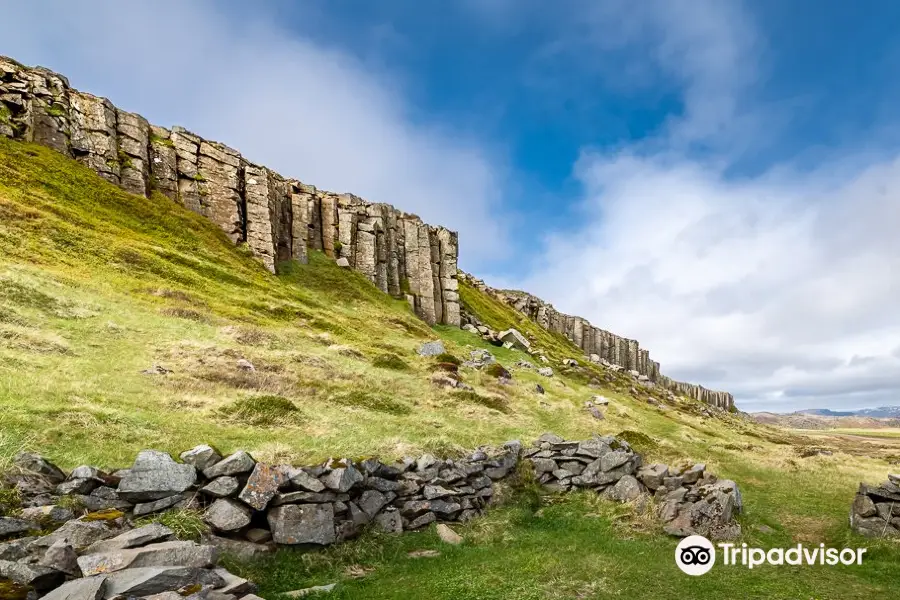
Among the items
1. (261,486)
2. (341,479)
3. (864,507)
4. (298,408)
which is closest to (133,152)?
(298,408)

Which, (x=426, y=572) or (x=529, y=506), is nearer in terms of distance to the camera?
(x=426, y=572)

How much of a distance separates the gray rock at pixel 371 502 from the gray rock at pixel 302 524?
5.14 feet

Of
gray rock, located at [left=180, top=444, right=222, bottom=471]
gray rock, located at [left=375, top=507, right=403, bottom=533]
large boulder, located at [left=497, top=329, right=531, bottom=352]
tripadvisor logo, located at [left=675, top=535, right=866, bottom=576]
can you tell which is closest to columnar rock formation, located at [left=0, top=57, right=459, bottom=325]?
large boulder, located at [left=497, top=329, right=531, bottom=352]

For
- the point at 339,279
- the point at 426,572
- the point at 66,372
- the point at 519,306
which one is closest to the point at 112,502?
the point at 426,572

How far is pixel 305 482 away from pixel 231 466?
6.59 ft

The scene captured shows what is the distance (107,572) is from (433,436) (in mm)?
15783

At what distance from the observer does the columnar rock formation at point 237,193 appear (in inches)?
2329

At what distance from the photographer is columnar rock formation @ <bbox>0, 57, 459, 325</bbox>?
59.2 meters

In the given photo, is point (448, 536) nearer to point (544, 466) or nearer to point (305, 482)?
point (305, 482)

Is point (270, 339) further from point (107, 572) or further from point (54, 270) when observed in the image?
point (107, 572)

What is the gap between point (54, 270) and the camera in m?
37.5

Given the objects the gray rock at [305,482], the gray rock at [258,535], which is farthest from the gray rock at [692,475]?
the gray rock at [258,535]

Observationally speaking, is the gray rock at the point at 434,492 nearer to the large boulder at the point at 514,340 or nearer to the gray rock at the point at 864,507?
the gray rock at the point at 864,507

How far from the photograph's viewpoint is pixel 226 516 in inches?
490
